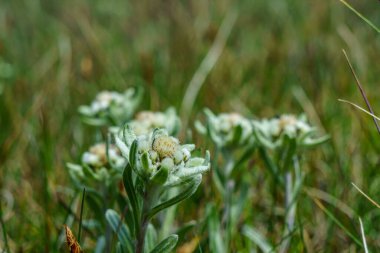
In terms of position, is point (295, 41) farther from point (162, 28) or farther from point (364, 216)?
point (364, 216)

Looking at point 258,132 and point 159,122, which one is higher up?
point 159,122

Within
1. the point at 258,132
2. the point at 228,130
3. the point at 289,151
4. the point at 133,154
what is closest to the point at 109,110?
the point at 228,130

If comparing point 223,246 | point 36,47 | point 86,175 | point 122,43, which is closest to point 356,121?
→ point 223,246

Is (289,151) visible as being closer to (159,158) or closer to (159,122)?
(159,122)

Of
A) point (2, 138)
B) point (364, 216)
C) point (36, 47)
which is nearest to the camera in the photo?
point (364, 216)

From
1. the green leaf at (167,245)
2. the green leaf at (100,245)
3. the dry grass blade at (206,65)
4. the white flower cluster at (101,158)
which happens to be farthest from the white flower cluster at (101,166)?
the dry grass blade at (206,65)

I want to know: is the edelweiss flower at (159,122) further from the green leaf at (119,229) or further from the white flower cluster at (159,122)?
the green leaf at (119,229)

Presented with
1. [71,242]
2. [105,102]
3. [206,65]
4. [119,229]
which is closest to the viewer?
[71,242]
